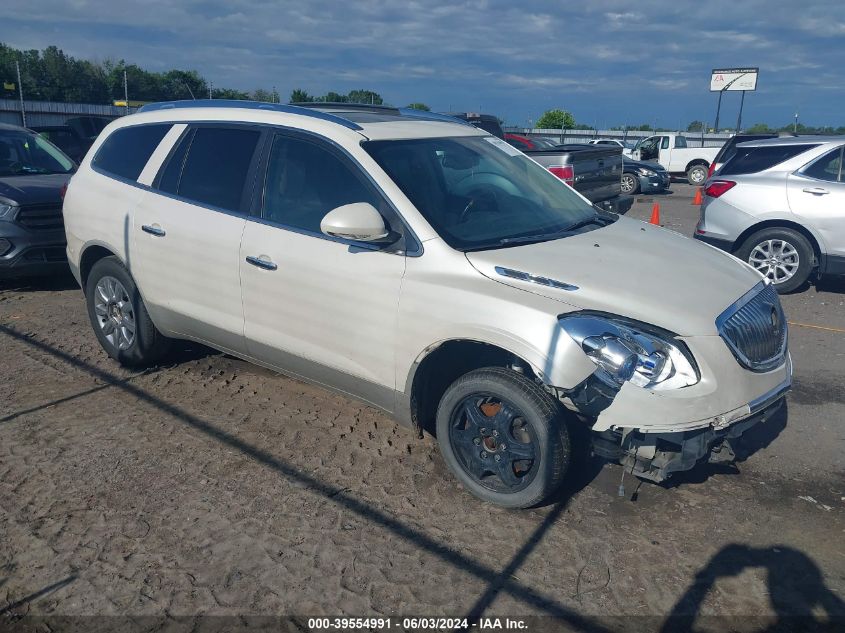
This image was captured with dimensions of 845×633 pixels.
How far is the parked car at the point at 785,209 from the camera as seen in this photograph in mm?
8359

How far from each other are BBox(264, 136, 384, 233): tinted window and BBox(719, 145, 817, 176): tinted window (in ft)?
21.0

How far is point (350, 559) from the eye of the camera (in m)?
3.47

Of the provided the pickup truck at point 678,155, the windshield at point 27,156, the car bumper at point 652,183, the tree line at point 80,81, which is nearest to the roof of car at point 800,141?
the windshield at point 27,156

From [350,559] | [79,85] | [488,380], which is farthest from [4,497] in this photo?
[79,85]

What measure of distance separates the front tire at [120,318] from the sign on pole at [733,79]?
5402 centimetres

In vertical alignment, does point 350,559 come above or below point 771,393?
below

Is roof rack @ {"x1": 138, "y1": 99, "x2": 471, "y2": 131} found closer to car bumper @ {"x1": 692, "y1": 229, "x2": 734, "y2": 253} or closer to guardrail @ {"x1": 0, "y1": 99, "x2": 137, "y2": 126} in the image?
car bumper @ {"x1": 692, "y1": 229, "x2": 734, "y2": 253}

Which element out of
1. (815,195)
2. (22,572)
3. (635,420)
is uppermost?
(815,195)

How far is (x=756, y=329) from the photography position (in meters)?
3.86

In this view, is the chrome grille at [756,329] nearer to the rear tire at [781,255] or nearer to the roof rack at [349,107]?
the roof rack at [349,107]

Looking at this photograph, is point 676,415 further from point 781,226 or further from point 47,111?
point 47,111

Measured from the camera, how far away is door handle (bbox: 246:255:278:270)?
4.49m

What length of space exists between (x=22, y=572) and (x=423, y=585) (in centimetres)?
179

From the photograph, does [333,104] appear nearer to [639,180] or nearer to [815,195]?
[815,195]
